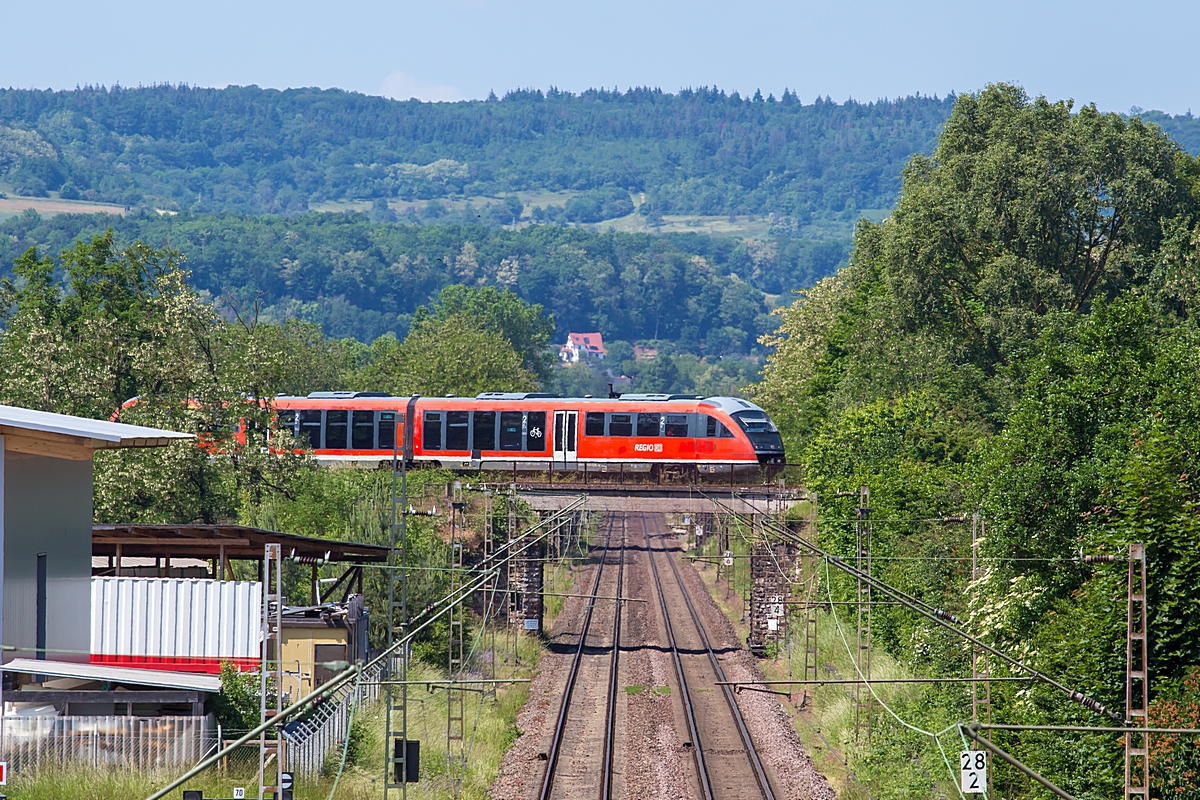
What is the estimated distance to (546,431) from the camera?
4962cm

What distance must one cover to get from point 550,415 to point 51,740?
30.3 metres

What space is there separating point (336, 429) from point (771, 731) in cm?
2474

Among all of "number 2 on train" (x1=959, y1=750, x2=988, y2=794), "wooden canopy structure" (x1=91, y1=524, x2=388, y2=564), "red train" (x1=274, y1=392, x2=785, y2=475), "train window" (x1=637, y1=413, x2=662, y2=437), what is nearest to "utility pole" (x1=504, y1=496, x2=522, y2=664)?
"red train" (x1=274, y1=392, x2=785, y2=475)

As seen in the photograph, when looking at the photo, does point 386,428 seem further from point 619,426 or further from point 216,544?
point 216,544

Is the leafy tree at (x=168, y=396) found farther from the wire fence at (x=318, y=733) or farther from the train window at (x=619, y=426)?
the wire fence at (x=318, y=733)

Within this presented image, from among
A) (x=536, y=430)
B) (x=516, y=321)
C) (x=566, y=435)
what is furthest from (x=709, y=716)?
(x=516, y=321)

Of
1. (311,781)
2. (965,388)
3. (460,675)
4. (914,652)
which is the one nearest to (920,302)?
(965,388)

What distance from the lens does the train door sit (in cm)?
4953

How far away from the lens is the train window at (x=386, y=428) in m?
50.3

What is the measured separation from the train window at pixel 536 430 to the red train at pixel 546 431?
4 centimetres

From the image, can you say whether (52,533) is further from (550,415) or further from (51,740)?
(550,415)

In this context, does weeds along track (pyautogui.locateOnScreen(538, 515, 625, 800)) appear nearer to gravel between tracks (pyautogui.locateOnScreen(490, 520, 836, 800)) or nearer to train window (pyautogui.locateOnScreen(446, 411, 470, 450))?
gravel between tracks (pyautogui.locateOnScreen(490, 520, 836, 800))

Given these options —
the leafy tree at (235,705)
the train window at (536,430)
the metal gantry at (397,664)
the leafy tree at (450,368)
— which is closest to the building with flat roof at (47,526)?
the leafy tree at (235,705)

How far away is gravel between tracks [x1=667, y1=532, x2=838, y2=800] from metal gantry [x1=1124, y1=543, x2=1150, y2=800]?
646 cm
